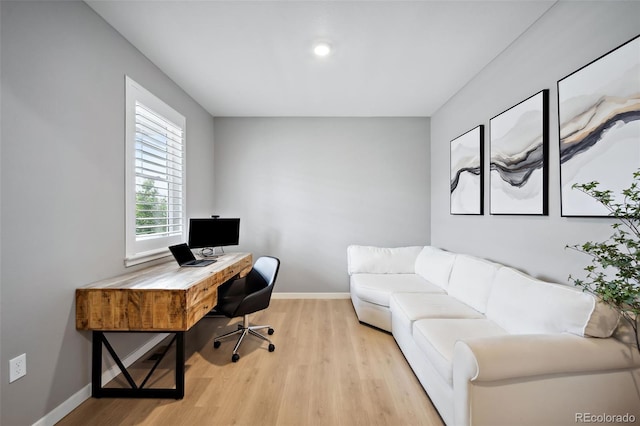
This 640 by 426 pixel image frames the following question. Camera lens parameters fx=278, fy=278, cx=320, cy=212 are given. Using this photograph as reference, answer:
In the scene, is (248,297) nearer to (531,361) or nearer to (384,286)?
(384,286)

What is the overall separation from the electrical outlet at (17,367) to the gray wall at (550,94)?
Result: 10.9ft

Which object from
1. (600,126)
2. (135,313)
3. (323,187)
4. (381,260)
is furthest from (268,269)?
(600,126)

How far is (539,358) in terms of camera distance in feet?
4.44

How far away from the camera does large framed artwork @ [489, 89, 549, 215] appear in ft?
6.71

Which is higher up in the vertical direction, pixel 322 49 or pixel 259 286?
pixel 322 49

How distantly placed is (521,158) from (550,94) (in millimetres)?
489

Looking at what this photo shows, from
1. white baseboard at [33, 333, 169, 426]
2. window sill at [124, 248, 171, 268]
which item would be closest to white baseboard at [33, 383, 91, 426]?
white baseboard at [33, 333, 169, 426]

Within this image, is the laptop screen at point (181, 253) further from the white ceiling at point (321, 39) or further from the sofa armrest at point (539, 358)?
the sofa armrest at point (539, 358)

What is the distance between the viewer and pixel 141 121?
2.55 metres

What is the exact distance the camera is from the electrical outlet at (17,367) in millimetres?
1471

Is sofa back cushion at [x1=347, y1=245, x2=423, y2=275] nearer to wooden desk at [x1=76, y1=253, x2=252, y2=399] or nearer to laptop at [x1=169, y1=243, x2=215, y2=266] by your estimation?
laptop at [x1=169, y1=243, x2=215, y2=266]

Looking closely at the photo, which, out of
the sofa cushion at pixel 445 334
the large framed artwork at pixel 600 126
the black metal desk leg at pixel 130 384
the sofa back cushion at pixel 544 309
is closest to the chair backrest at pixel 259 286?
the black metal desk leg at pixel 130 384

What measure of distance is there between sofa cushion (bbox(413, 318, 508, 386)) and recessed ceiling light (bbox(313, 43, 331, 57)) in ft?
7.89

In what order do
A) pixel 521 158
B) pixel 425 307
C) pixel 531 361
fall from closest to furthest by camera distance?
pixel 531 361
pixel 521 158
pixel 425 307
